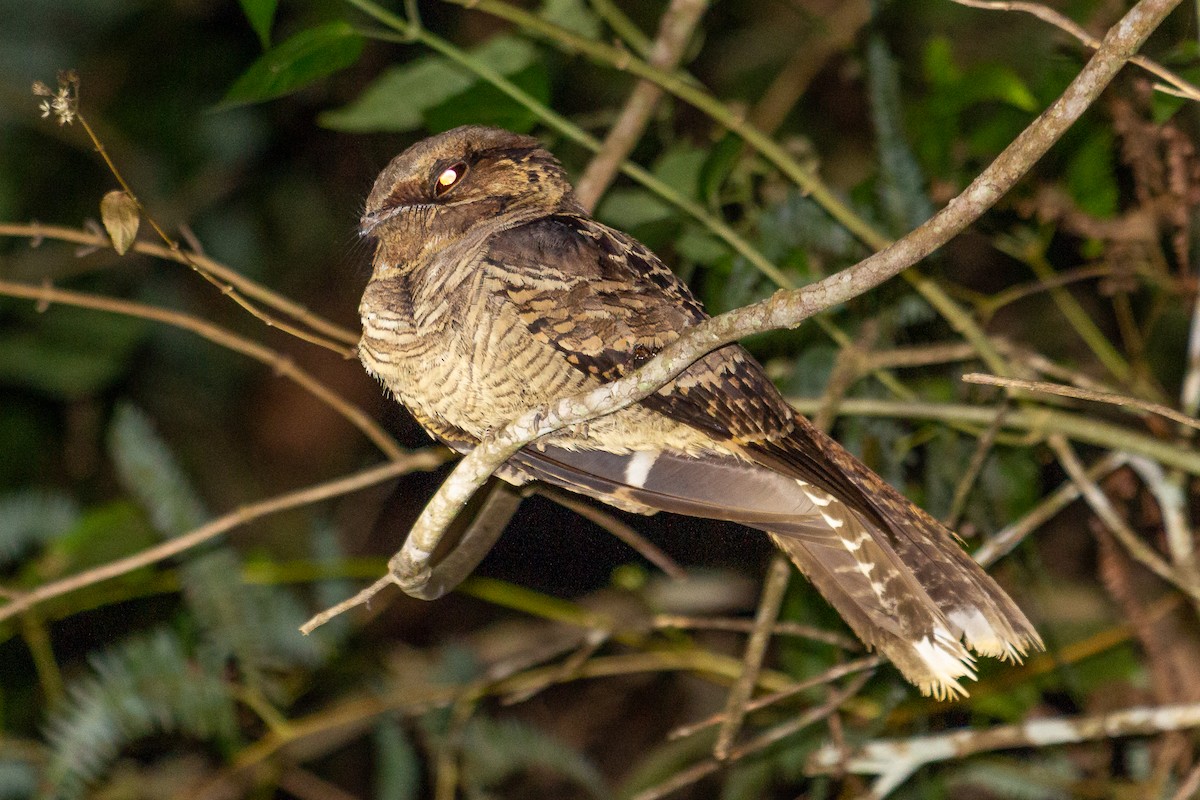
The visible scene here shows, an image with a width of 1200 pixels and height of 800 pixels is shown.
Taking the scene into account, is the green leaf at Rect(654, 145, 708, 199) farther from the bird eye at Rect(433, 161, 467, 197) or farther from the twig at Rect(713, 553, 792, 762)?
the twig at Rect(713, 553, 792, 762)

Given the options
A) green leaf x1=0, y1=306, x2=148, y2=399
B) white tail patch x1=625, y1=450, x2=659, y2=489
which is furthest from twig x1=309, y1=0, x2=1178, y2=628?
green leaf x1=0, y1=306, x2=148, y2=399

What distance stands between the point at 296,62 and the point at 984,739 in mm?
2444

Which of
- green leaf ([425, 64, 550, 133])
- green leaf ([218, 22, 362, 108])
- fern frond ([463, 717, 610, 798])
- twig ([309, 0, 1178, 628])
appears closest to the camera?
twig ([309, 0, 1178, 628])

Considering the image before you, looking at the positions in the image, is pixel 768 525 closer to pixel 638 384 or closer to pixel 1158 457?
pixel 638 384

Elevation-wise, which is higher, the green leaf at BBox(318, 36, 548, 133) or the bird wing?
the green leaf at BBox(318, 36, 548, 133)

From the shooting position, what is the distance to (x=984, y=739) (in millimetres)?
3172

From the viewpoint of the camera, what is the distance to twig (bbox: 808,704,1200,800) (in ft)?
10.0

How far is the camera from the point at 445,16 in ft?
19.2

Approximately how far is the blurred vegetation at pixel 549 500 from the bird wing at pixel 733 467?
1.62 ft

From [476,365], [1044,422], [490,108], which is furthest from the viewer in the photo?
[1044,422]

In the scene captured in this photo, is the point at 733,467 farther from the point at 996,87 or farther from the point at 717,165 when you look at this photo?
the point at 996,87

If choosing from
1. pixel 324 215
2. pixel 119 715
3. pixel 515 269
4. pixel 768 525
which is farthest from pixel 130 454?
pixel 324 215

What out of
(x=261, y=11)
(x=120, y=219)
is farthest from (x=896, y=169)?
(x=120, y=219)

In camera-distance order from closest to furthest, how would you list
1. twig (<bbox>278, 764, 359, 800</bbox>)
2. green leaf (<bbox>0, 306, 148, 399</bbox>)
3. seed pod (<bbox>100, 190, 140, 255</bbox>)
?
seed pod (<bbox>100, 190, 140, 255</bbox>) < twig (<bbox>278, 764, 359, 800</bbox>) < green leaf (<bbox>0, 306, 148, 399</bbox>)
